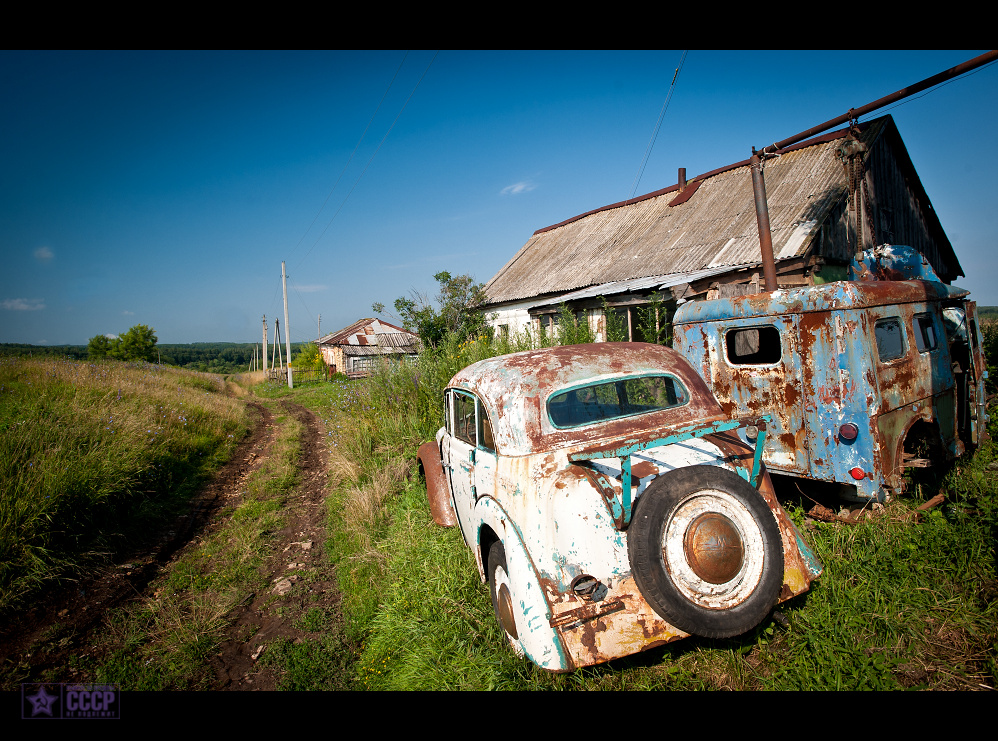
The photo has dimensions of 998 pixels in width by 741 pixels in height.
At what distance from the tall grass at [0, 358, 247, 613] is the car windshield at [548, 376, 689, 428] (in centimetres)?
480

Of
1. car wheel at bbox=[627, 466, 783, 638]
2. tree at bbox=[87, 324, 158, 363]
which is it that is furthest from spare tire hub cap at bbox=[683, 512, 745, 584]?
tree at bbox=[87, 324, 158, 363]

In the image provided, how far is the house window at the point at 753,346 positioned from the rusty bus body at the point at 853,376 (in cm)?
2

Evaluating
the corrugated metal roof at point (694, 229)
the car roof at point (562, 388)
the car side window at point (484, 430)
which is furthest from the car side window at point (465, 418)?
the corrugated metal roof at point (694, 229)

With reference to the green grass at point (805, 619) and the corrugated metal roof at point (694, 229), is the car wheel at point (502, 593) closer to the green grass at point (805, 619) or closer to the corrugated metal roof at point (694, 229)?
the green grass at point (805, 619)

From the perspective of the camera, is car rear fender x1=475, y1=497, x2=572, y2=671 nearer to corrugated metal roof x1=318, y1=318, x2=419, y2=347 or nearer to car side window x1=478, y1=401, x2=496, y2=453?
car side window x1=478, y1=401, x2=496, y2=453

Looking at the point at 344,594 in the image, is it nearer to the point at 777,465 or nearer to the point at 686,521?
the point at 686,521

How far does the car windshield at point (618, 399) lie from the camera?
3363 mm

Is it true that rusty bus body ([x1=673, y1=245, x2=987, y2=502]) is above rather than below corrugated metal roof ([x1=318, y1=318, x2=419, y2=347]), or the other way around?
below

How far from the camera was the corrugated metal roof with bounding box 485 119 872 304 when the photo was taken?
10641mm

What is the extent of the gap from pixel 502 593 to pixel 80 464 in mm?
5391
